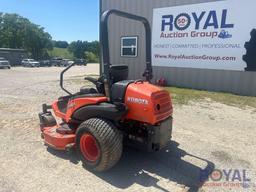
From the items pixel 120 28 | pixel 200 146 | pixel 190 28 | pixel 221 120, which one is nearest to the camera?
pixel 200 146

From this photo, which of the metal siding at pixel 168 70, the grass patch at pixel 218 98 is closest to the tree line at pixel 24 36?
the metal siding at pixel 168 70

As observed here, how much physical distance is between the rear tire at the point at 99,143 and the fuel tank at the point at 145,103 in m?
0.37

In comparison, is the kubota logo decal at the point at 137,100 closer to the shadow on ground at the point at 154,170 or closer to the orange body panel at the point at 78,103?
the orange body panel at the point at 78,103

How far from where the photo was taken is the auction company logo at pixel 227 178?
3.46 meters

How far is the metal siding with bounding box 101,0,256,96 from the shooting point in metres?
10.4

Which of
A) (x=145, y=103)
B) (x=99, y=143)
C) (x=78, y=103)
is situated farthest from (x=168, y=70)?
(x=99, y=143)

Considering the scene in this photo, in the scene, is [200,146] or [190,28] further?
[190,28]

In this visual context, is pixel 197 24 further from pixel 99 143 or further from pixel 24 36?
pixel 24 36

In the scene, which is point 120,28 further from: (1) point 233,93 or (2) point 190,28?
(1) point 233,93

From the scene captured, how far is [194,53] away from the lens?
37.1 ft

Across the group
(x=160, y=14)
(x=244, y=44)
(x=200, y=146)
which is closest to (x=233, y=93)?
(x=244, y=44)

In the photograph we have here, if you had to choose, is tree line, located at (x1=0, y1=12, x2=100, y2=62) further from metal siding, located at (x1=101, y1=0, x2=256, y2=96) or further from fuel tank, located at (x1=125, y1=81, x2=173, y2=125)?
fuel tank, located at (x1=125, y1=81, x2=173, y2=125)

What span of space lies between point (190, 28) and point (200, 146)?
7.82 meters

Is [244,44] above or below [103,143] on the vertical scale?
→ above
